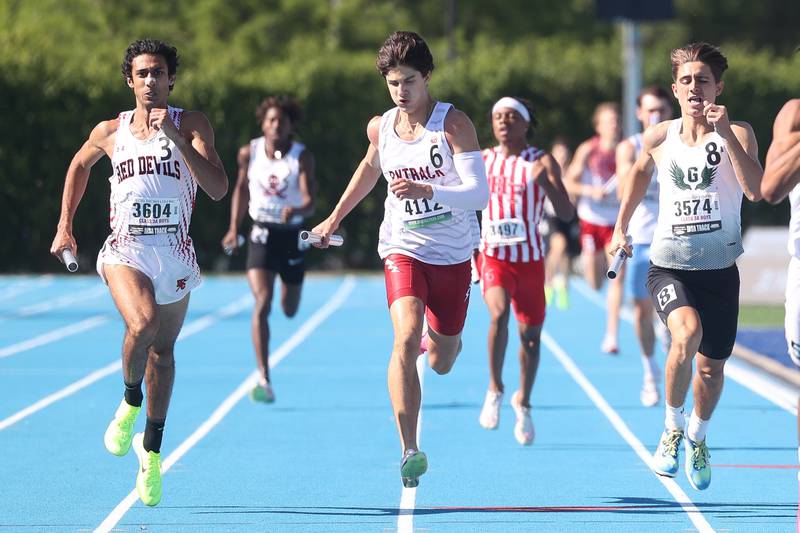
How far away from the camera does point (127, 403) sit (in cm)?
766

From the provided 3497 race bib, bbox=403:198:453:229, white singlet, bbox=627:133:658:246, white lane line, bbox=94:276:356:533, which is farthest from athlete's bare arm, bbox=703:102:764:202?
white singlet, bbox=627:133:658:246

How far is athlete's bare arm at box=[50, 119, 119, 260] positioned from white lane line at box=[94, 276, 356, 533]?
1.23 m

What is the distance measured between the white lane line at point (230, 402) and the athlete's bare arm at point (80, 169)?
1.23 meters

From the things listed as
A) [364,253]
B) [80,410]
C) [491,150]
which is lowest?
[364,253]

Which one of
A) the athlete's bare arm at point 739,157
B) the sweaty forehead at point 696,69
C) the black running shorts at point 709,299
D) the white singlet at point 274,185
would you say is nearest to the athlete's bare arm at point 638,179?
the black running shorts at point 709,299

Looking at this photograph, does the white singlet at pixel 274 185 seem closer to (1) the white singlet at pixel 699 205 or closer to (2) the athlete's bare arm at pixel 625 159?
(2) the athlete's bare arm at pixel 625 159

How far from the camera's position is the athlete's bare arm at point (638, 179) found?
302 inches

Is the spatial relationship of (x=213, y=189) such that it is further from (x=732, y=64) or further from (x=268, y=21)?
(x=268, y=21)

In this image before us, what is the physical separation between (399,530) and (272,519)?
0.61 m

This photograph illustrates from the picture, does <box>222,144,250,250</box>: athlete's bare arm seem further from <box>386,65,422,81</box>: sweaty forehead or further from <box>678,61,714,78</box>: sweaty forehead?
<box>678,61,714,78</box>: sweaty forehead

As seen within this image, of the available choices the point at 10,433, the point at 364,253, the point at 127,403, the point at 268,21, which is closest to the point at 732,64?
the point at 364,253

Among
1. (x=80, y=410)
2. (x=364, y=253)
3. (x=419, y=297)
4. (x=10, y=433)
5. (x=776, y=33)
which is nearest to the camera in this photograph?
(x=419, y=297)

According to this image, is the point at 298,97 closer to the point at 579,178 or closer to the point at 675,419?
the point at 579,178

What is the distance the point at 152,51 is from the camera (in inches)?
291
